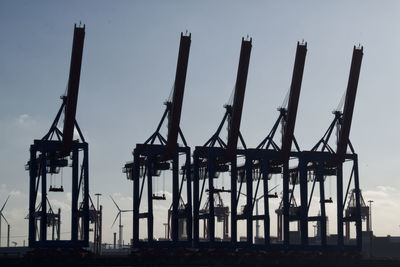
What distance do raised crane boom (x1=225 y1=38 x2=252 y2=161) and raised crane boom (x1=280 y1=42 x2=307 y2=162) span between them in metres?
6.53

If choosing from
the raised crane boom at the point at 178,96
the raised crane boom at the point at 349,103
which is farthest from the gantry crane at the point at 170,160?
the raised crane boom at the point at 349,103

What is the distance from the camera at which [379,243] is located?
182625mm

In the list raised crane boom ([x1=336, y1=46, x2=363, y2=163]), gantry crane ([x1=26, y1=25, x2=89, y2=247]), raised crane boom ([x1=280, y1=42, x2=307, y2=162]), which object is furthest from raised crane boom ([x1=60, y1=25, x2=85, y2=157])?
raised crane boom ([x1=336, y1=46, x2=363, y2=163])

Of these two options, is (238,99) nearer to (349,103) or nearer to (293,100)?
(293,100)

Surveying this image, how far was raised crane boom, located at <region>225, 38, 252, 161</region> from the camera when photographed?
303 feet

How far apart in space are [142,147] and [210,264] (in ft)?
51.7

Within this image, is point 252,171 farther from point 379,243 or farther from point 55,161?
point 379,243

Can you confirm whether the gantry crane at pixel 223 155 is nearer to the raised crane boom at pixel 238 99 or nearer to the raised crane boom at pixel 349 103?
the raised crane boom at pixel 238 99

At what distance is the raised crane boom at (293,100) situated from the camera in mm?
94750

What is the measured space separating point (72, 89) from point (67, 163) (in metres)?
8.55

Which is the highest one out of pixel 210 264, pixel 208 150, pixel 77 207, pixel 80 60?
pixel 80 60

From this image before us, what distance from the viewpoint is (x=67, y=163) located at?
86500mm

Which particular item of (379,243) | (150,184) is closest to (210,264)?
(150,184)

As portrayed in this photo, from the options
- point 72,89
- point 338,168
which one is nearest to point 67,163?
point 72,89
